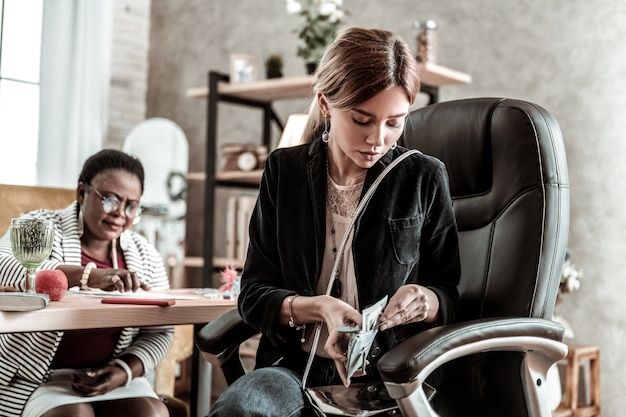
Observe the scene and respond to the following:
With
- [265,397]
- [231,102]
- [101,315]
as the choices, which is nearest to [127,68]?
[231,102]

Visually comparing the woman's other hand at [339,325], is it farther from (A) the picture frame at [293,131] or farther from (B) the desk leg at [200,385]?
(A) the picture frame at [293,131]

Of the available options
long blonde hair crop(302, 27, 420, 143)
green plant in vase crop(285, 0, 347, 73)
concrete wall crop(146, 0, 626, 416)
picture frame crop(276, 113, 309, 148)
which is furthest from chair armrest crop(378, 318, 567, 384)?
green plant in vase crop(285, 0, 347, 73)

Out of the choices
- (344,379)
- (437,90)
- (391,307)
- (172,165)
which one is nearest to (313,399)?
(344,379)

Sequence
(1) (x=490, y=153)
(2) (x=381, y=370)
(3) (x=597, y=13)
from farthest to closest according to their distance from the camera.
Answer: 1. (3) (x=597, y=13)
2. (1) (x=490, y=153)
3. (2) (x=381, y=370)

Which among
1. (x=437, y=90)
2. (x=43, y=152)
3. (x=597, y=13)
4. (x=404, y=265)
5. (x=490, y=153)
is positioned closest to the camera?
(x=404, y=265)

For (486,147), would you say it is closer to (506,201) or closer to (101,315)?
(506,201)

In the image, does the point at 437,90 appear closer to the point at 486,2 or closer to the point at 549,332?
the point at 486,2

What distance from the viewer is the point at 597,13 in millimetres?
3250

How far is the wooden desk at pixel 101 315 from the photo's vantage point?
1403 millimetres

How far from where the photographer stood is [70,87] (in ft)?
14.5

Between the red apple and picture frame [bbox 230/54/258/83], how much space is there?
2.43 meters

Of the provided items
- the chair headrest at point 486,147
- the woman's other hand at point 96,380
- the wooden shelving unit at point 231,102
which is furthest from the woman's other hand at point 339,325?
the wooden shelving unit at point 231,102

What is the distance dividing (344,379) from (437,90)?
2438 millimetres

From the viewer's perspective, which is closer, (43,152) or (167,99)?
(43,152)
